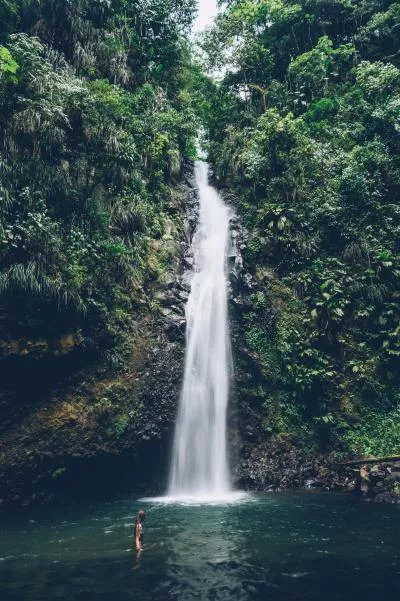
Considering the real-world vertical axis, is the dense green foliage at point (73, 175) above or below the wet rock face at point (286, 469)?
above

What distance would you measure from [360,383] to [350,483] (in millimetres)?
3168

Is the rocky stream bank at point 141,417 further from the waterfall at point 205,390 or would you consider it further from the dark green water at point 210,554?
the dark green water at point 210,554

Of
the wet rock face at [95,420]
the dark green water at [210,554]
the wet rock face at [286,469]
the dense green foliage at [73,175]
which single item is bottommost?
the dark green water at [210,554]

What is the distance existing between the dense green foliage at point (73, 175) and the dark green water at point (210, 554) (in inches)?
208

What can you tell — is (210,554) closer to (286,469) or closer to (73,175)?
(286,469)

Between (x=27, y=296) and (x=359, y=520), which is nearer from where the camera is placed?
(x=359, y=520)

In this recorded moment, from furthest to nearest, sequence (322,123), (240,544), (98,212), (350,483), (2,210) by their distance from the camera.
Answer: (322,123), (98,212), (350,483), (2,210), (240,544)

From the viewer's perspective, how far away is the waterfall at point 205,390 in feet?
45.3

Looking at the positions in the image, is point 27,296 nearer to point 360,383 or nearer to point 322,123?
point 360,383

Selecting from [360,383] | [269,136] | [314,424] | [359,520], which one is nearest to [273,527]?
[359,520]

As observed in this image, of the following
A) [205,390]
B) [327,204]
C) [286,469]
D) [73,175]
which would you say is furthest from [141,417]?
Answer: [327,204]

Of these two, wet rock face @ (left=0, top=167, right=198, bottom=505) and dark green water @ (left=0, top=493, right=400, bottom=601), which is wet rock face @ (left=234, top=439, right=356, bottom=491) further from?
wet rock face @ (left=0, top=167, right=198, bottom=505)

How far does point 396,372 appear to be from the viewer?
1469 centimetres

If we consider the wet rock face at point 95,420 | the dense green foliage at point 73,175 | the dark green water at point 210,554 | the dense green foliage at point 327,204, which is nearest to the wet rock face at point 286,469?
the dense green foliage at point 327,204
